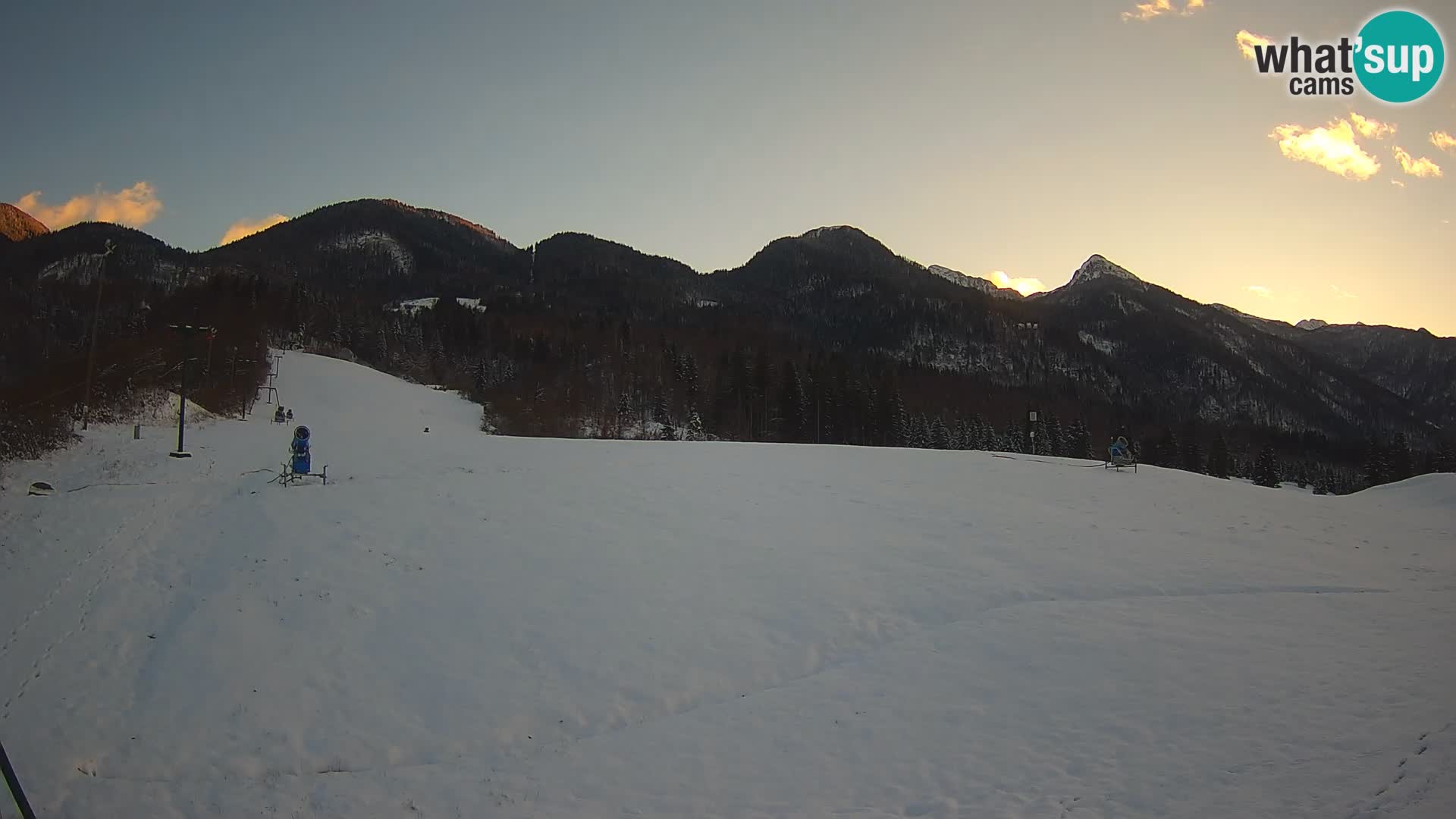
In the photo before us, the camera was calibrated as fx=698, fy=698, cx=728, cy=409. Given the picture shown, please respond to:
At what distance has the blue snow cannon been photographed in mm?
23344

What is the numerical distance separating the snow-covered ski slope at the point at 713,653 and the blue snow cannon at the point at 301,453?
1.24m

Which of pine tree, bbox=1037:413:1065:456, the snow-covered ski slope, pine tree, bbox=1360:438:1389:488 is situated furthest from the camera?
pine tree, bbox=1360:438:1389:488

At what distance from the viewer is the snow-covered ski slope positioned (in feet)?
30.2

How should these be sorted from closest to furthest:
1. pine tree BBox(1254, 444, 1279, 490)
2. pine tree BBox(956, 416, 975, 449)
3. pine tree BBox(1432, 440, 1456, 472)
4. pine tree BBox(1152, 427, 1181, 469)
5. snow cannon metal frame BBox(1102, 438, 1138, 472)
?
snow cannon metal frame BBox(1102, 438, 1138, 472) → pine tree BBox(956, 416, 975, 449) → pine tree BBox(1254, 444, 1279, 490) → pine tree BBox(1152, 427, 1181, 469) → pine tree BBox(1432, 440, 1456, 472)

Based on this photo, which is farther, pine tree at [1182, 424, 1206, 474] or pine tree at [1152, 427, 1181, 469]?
pine tree at [1182, 424, 1206, 474]

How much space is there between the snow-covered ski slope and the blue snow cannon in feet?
4.08

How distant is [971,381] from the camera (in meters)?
154

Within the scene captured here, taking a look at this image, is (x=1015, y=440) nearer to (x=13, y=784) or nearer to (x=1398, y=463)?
(x=1398, y=463)

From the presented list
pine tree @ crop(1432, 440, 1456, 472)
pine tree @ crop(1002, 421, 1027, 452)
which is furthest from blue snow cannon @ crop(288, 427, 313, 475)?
pine tree @ crop(1432, 440, 1456, 472)

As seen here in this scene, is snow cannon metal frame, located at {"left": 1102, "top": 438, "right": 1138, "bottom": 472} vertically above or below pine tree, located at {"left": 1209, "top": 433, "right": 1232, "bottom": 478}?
above

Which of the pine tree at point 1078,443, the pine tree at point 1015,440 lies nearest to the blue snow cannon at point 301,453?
the pine tree at point 1015,440

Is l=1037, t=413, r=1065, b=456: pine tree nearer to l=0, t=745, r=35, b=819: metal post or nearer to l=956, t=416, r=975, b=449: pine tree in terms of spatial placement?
l=956, t=416, r=975, b=449: pine tree

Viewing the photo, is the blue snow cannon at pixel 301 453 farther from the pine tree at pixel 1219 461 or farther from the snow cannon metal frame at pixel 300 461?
the pine tree at pixel 1219 461

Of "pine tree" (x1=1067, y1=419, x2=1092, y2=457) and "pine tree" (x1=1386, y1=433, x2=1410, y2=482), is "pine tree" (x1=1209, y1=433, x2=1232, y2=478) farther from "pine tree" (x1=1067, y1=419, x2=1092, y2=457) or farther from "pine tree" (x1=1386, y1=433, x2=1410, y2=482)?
"pine tree" (x1=1067, y1=419, x2=1092, y2=457)
